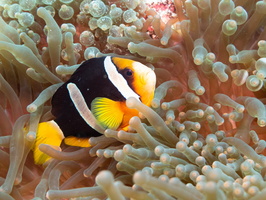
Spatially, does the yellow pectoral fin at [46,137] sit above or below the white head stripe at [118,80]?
below

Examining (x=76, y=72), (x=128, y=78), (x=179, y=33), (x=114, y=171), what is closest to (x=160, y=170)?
(x=114, y=171)

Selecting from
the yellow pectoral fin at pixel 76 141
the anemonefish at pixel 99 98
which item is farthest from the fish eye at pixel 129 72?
the yellow pectoral fin at pixel 76 141

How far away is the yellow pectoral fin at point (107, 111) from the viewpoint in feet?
3.39

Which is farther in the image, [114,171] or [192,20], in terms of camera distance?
[192,20]

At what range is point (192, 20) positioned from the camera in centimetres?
117

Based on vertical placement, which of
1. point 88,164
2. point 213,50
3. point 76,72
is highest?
point 213,50

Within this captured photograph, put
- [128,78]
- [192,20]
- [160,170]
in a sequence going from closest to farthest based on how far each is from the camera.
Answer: [160,170], [128,78], [192,20]

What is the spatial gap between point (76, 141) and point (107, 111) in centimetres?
17

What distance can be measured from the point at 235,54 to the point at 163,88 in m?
0.27

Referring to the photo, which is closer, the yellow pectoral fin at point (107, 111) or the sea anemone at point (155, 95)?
the sea anemone at point (155, 95)

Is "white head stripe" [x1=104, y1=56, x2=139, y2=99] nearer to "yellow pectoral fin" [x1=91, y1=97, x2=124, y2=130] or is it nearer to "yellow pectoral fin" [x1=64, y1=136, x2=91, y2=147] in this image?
"yellow pectoral fin" [x1=91, y1=97, x2=124, y2=130]

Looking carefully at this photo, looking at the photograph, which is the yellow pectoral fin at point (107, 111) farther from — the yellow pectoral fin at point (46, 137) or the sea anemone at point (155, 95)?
the yellow pectoral fin at point (46, 137)

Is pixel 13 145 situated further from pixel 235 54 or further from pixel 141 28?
pixel 235 54

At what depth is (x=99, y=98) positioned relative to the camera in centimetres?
103
